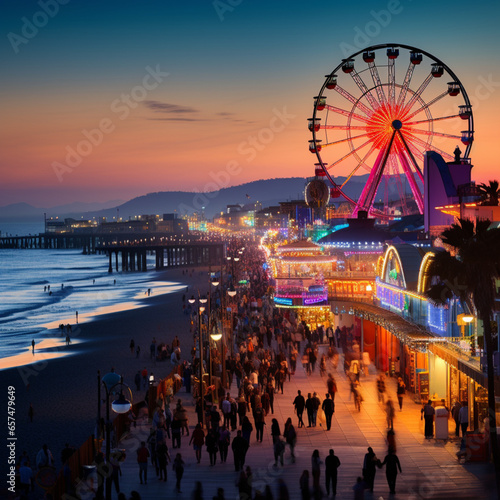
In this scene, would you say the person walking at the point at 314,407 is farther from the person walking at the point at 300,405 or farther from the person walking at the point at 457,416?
the person walking at the point at 457,416

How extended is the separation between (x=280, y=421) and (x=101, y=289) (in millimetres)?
58054

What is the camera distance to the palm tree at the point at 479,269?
13.3 m

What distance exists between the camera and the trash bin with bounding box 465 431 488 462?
1462 cm

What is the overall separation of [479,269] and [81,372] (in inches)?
801

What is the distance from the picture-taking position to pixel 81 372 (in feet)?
97.1

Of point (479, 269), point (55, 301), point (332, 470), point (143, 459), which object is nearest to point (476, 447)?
point (332, 470)

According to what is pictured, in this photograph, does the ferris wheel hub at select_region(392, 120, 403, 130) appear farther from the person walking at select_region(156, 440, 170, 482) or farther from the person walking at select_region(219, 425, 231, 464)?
the person walking at select_region(156, 440, 170, 482)

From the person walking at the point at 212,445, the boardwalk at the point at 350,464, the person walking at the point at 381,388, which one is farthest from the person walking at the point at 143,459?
the person walking at the point at 381,388

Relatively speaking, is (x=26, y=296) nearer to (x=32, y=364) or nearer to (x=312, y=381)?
(x=32, y=364)

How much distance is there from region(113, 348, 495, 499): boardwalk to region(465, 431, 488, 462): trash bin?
0.69ft

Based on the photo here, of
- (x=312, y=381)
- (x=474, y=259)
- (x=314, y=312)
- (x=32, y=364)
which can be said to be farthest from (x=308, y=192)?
(x=474, y=259)

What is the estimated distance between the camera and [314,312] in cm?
3334

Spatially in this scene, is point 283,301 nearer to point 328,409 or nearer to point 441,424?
point 328,409

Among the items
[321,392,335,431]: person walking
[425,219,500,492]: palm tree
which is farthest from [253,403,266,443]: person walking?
[425,219,500,492]: palm tree
